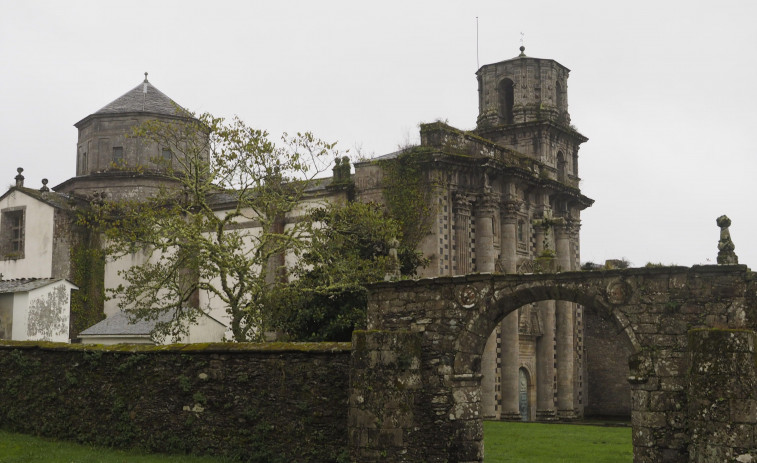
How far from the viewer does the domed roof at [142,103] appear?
1642 inches

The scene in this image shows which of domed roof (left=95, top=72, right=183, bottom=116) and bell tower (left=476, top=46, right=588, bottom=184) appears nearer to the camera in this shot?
bell tower (left=476, top=46, right=588, bottom=184)

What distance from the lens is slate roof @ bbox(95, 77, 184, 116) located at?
4172 centimetres

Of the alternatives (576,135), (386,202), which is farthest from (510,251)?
(576,135)

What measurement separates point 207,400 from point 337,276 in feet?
33.1

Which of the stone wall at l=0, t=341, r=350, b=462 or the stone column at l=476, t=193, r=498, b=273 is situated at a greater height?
the stone column at l=476, t=193, r=498, b=273

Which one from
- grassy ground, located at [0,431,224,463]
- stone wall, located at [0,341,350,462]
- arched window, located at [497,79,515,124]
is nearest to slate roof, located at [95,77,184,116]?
arched window, located at [497,79,515,124]

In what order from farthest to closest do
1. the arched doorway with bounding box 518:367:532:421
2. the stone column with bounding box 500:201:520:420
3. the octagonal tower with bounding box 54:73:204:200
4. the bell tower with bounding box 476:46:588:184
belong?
the octagonal tower with bounding box 54:73:204:200
the bell tower with bounding box 476:46:588:184
the arched doorway with bounding box 518:367:532:421
the stone column with bounding box 500:201:520:420

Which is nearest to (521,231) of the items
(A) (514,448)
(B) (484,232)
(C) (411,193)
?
(B) (484,232)

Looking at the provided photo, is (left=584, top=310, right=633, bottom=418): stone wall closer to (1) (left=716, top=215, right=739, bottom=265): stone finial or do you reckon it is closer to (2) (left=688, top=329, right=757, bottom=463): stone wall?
(1) (left=716, top=215, right=739, bottom=265): stone finial

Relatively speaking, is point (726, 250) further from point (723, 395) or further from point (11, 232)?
point (11, 232)

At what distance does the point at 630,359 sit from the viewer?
15.5 metres

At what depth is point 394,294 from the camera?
17312 millimetres

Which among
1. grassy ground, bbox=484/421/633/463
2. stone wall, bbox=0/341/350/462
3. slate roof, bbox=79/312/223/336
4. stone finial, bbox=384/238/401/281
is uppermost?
stone finial, bbox=384/238/401/281

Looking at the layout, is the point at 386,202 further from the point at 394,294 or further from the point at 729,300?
the point at 729,300
